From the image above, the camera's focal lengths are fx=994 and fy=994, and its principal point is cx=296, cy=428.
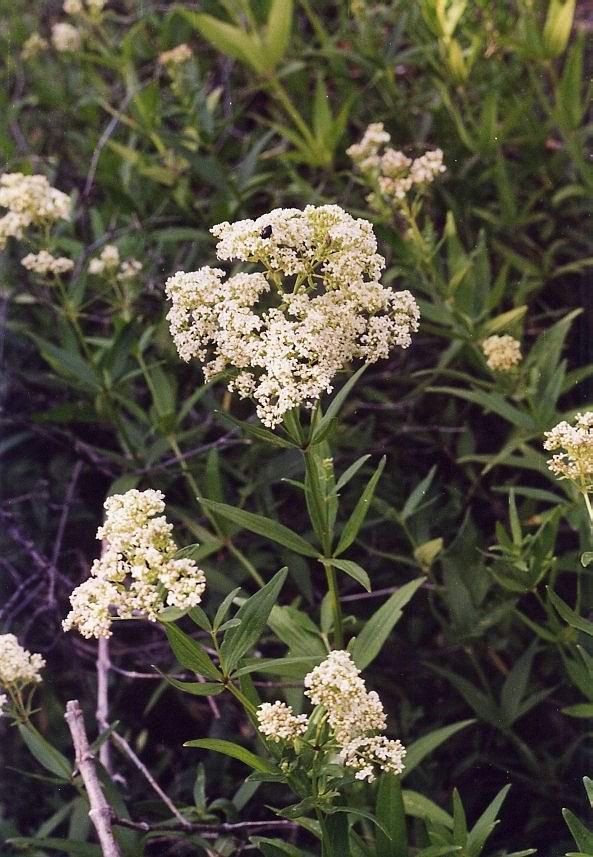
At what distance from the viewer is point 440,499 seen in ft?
9.40

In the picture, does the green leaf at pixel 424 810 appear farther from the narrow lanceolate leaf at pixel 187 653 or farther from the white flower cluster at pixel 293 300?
the white flower cluster at pixel 293 300

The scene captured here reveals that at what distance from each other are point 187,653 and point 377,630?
57 centimetres

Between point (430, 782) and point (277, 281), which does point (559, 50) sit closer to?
point (277, 281)

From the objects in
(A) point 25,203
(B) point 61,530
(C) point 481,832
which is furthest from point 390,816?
(A) point 25,203

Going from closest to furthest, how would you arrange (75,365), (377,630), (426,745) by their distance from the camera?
(377,630) → (426,745) → (75,365)

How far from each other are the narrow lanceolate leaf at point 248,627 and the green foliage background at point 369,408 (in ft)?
1.76

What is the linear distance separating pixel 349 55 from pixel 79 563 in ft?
6.35

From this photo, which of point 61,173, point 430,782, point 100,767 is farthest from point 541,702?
point 61,173

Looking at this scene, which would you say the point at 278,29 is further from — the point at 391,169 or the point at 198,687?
the point at 198,687

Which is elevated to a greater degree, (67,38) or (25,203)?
(67,38)

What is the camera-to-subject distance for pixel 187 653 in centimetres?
161

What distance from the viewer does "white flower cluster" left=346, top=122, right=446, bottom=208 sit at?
8.48ft

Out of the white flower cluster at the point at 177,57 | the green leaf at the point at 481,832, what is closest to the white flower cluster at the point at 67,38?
the white flower cluster at the point at 177,57

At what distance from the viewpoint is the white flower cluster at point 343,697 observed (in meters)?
1.57
